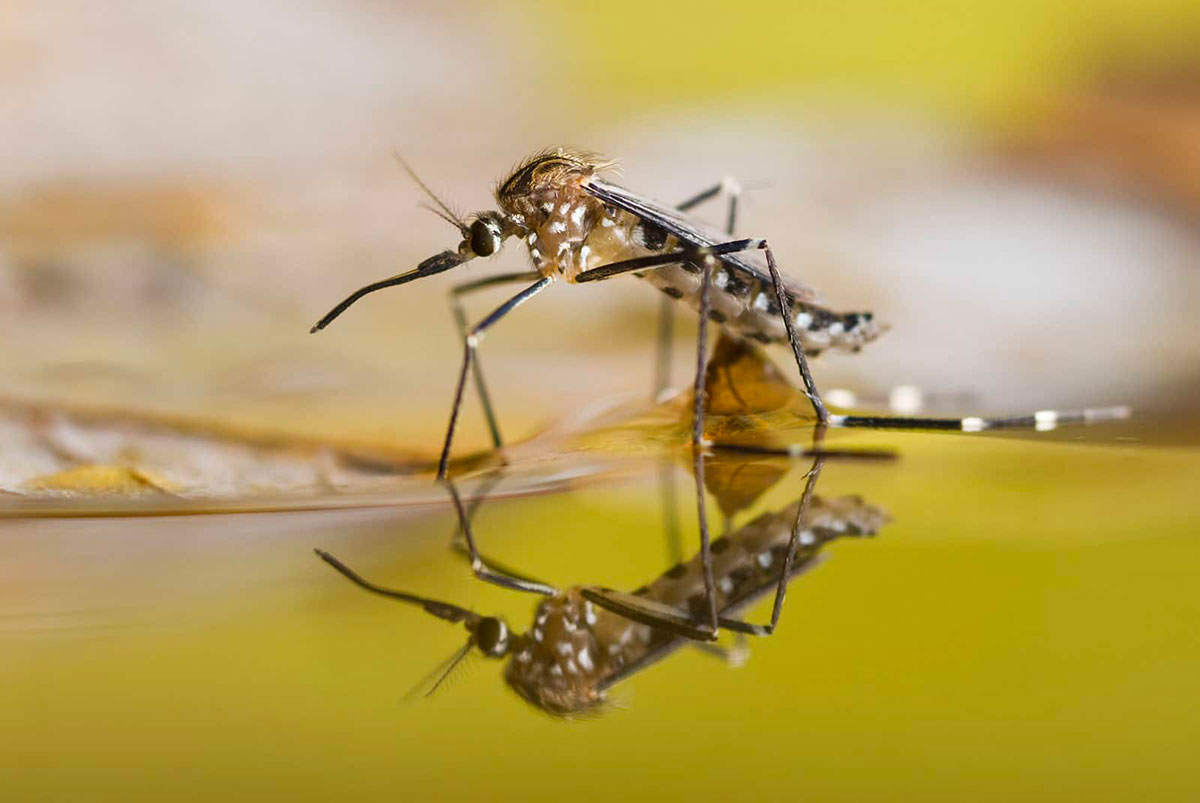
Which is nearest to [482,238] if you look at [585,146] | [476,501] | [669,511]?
[476,501]

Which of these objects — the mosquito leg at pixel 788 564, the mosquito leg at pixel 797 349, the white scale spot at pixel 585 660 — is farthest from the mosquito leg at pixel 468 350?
the white scale spot at pixel 585 660

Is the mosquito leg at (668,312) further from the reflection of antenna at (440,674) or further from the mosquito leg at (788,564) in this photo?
the reflection of antenna at (440,674)

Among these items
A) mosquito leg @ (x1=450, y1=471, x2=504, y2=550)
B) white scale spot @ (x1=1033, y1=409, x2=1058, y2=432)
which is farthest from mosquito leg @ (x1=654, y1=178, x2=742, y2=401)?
mosquito leg @ (x1=450, y1=471, x2=504, y2=550)

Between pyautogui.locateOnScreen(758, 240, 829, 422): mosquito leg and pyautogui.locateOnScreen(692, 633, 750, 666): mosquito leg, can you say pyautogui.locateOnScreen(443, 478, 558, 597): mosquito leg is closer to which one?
pyautogui.locateOnScreen(692, 633, 750, 666): mosquito leg

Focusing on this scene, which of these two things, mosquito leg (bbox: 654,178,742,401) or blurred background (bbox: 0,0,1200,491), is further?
blurred background (bbox: 0,0,1200,491)

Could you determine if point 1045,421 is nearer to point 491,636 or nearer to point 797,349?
point 797,349
